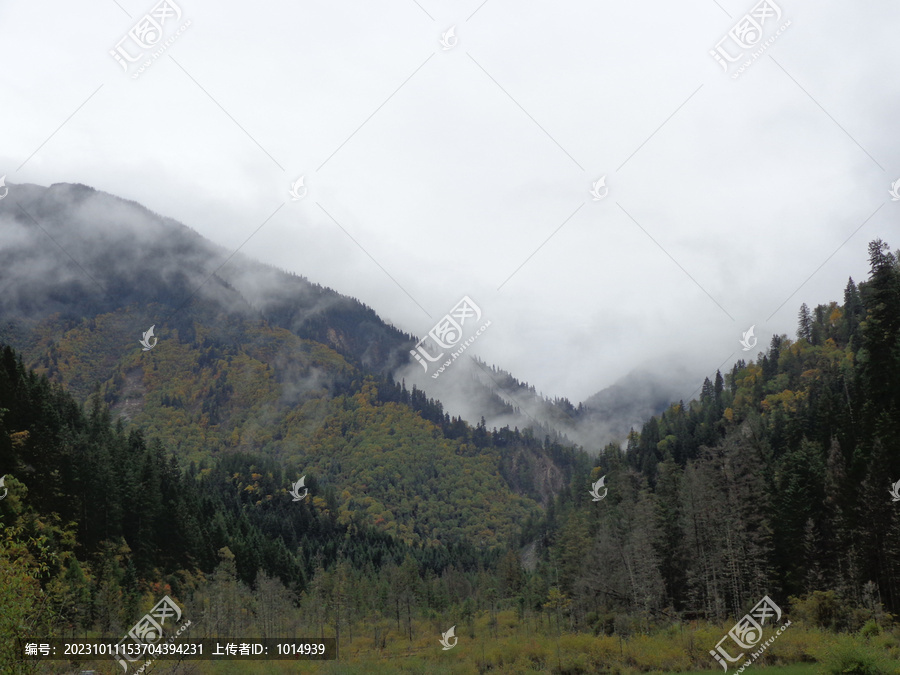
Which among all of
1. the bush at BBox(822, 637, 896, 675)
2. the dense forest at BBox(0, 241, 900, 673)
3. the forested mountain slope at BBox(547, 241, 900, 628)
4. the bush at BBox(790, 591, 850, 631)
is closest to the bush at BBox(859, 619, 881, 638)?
the dense forest at BBox(0, 241, 900, 673)

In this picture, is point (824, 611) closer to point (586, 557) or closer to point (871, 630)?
point (871, 630)

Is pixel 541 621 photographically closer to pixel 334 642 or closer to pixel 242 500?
pixel 334 642

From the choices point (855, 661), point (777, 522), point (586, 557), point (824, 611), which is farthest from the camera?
point (586, 557)

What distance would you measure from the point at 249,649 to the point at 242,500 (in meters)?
148

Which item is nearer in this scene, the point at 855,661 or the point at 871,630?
the point at 855,661

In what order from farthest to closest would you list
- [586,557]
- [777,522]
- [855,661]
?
[586,557], [777,522], [855,661]

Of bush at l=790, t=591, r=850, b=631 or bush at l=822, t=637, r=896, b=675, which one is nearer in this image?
bush at l=822, t=637, r=896, b=675

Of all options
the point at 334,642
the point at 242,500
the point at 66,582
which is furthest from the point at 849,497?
the point at 242,500

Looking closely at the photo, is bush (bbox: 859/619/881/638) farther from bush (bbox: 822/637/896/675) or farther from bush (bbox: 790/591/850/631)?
bush (bbox: 790/591/850/631)

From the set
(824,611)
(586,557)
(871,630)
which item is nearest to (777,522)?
(824,611)

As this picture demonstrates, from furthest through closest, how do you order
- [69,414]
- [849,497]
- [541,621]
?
[69,414]
[541,621]
[849,497]

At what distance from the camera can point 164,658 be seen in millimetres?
43500

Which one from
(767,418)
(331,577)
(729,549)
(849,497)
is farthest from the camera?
(767,418)

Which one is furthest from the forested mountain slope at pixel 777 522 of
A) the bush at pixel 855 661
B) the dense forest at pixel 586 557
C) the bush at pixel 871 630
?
the bush at pixel 855 661
